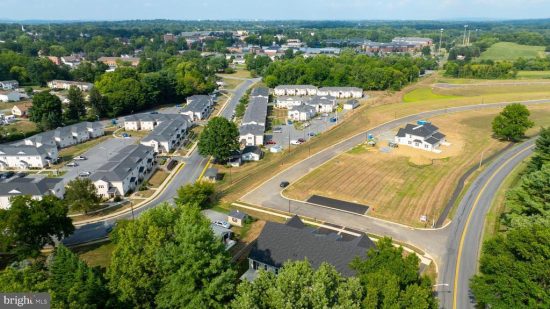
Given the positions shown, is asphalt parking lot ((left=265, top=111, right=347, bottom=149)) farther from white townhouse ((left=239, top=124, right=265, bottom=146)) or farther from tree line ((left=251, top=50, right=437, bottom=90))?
tree line ((left=251, top=50, right=437, bottom=90))

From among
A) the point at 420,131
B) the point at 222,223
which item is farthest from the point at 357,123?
the point at 222,223

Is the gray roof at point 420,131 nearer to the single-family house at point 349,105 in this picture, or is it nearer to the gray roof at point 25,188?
the single-family house at point 349,105

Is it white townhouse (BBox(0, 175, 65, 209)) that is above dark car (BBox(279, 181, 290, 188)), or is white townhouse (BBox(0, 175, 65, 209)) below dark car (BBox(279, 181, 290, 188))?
above

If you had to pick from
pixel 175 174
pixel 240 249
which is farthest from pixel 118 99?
pixel 240 249

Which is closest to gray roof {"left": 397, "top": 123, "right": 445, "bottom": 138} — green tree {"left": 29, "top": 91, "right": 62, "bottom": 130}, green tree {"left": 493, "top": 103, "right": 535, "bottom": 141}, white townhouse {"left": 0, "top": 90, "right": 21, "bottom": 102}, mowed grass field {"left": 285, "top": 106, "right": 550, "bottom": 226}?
mowed grass field {"left": 285, "top": 106, "right": 550, "bottom": 226}

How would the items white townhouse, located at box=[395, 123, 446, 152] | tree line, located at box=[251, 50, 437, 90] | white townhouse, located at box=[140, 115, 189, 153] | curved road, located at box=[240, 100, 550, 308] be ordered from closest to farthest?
curved road, located at box=[240, 100, 550, 308] < white townhouse, located at box=[140, 115, 189, 153] < white townhouse, located at box=[395, 123, 446, 152] < tree line, located at box=[251, 50, 437, 90]

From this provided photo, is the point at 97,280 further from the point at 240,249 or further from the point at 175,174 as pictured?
the point at 175,174

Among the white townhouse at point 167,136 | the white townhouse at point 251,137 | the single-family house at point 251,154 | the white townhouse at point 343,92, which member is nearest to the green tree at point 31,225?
the white townhouse at point 167,136

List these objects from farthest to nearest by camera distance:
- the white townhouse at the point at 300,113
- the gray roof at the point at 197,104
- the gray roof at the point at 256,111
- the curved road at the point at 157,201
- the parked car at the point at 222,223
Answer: the gray roof at the point at 197,104, the white townhouse at the point at 300,113, the gray roof at the point at 256,111, the parked car at the point at 222,223, the curved road at the point at 157,201
